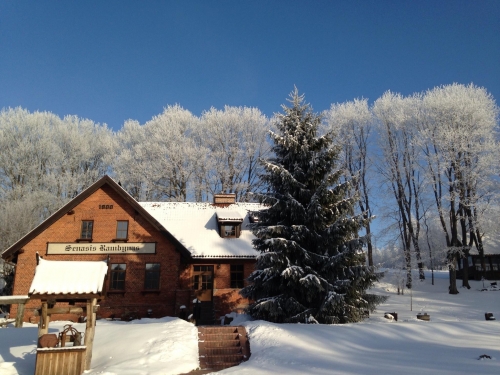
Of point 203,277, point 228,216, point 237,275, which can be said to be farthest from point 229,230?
point 203,277

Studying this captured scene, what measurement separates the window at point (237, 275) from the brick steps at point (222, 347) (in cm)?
803

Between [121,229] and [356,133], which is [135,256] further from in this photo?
[356,133]

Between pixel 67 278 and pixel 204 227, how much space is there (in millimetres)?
12194

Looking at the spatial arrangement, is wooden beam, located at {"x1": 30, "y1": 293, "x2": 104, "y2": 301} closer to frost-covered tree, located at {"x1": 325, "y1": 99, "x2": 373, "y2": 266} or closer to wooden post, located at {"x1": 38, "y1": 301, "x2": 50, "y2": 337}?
wooden post, located at {"x1": 38, "y1": 301, "x2": 50, "y2": 337}

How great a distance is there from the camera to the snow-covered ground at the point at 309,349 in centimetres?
935

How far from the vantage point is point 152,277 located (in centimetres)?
1980

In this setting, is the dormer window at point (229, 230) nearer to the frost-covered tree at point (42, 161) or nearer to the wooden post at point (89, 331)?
the wooden post at point (89, 331)

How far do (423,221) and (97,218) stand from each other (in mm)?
24794

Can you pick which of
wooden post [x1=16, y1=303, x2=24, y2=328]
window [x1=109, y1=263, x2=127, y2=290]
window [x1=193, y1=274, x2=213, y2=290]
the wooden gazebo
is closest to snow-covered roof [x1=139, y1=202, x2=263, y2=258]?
→ window [x1=193, y1=274, x2=213, y2=290]

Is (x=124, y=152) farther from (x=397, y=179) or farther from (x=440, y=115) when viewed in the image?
(x=440, y=115)

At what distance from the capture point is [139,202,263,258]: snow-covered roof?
20.6 meters

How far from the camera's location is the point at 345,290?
536 inches

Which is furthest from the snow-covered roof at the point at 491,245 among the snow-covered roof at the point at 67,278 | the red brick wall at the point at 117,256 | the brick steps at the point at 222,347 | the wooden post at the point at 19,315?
the wooden post at the point at 19,315

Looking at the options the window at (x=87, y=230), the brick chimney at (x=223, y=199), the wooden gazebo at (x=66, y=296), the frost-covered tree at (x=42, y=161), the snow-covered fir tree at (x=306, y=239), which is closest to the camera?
the wooden gazebo at (x=66, y=296)
